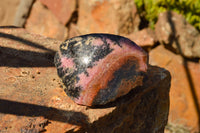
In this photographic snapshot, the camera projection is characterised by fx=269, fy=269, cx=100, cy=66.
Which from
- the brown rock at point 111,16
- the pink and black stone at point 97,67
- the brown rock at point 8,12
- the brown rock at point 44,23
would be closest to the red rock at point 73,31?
the brown rock at point 44,23

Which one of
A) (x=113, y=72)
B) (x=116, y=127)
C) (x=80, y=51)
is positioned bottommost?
(x=116, y=127)

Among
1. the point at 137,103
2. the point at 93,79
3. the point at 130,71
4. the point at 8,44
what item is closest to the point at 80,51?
the point at 93,79

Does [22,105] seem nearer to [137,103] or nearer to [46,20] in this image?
[137,103]

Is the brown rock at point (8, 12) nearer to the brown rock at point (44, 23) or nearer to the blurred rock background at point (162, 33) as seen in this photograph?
the brown rock at point (44, 23)

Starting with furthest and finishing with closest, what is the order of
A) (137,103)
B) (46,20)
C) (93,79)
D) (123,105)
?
(46,20) < (137,103) < (123,105) < (93,79)

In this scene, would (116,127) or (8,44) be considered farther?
(8,44)
